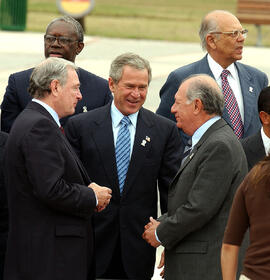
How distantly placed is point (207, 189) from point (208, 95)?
537 millimetres

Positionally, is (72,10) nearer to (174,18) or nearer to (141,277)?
(174,18)

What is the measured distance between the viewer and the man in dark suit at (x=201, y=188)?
4.32 meters

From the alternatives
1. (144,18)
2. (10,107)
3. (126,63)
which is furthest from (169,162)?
(144,18)

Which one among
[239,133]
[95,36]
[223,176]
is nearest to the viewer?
[223,176]

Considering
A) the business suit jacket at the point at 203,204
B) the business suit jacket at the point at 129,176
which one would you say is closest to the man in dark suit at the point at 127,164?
the business suit jacket at the point at 129,176

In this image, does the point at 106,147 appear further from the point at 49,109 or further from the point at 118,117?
the point at 49,109

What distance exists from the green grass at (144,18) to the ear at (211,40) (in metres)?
10.5

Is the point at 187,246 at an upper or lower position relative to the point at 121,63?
lower

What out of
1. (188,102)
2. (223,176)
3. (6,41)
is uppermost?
(188,102)

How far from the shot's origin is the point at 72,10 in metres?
17.6

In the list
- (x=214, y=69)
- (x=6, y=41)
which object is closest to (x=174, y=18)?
(x=6, y=41)

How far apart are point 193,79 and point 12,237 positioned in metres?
1.34

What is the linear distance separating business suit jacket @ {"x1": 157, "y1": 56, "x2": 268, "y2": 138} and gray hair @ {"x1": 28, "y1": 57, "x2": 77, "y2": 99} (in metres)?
1.74

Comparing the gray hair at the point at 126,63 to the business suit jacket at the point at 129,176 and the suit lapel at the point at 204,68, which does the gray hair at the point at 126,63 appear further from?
the suit lapel at the point at 204,68
